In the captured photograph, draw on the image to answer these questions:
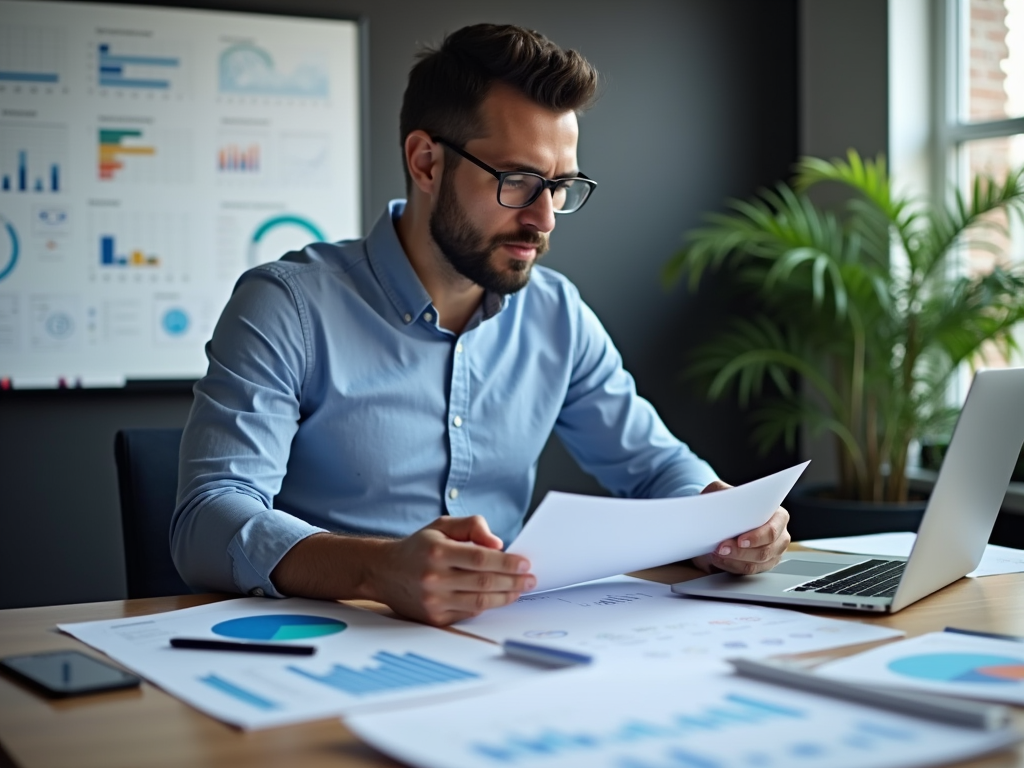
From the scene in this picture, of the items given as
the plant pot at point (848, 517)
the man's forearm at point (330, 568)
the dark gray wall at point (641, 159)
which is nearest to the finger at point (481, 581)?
the man's forearm at point (330, 568)

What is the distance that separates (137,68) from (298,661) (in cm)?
256

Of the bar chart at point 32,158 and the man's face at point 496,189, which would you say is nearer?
the man's face at point 496,189

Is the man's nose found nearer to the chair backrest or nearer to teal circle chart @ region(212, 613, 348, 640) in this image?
the chair backrest

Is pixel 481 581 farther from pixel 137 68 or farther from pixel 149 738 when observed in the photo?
pixel 137 68

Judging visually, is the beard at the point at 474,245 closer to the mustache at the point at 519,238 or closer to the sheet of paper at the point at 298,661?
the mustache at the point at 519,238

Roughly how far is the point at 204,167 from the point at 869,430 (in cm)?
208

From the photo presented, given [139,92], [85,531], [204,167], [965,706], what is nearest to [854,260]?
[204,167]

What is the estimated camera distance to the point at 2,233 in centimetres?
300

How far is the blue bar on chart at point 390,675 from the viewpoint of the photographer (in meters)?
0.89

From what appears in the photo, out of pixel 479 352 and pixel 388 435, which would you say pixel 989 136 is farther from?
pixel 388 435

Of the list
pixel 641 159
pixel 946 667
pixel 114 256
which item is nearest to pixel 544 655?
pixel 946 667

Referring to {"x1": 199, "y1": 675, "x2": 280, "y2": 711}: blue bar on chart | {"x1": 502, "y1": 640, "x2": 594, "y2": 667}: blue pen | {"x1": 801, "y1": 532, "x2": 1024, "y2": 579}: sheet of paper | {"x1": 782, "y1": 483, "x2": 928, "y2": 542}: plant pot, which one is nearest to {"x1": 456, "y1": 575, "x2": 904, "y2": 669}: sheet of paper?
{"x1": 502, "y1": 640, "x2": 594, "y2": 667}: blue pen

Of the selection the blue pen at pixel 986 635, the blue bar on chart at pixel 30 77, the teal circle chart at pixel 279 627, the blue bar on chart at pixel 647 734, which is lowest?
the blue pen at pixel 986 635

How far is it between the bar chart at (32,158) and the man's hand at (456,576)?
92.1 inches
